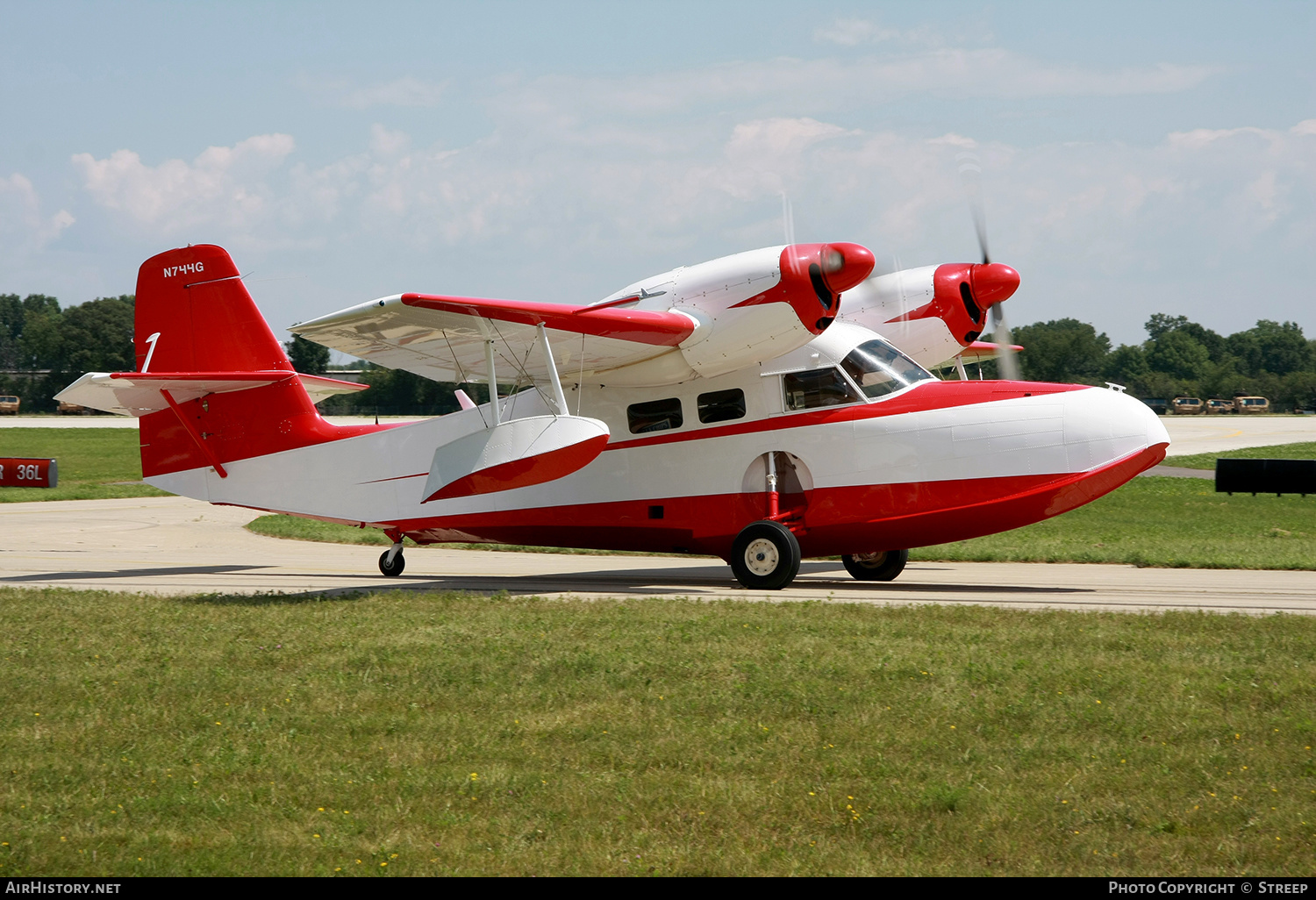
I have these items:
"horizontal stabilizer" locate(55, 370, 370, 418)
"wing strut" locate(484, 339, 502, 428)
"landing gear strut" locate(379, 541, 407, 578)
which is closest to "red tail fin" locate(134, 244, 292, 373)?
"horizontal stabilizer" locate(55, 370, 370, 418)

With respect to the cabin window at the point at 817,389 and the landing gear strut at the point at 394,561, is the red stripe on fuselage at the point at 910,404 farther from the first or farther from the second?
the landing gear strut at the point at 394,561

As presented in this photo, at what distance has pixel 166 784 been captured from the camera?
593 centimetres

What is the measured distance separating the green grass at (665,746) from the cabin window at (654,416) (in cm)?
421

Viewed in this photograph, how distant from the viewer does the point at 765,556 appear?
13.3m

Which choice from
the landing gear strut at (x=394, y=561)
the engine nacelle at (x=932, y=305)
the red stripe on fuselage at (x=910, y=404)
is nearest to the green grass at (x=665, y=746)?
the red stripe on fuselage at (x=910, y=404)

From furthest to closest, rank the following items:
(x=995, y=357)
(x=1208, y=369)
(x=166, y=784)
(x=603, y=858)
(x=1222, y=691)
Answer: (x=1208, y=369)
(x=995, y=357)
(x=1222, y=691)
(x=166, y=784)
(x=603, y=858)

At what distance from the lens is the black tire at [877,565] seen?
49.0 feet

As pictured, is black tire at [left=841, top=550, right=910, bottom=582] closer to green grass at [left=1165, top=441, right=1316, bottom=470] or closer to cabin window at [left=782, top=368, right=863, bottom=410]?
cabin window at [left=782, top=368, right=863, bottom=410]

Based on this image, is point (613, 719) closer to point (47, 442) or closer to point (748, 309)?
point (748, 309)

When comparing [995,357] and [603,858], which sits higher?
[995,357]

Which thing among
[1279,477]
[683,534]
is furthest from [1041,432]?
[1279,477]

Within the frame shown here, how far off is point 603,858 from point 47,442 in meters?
62.0

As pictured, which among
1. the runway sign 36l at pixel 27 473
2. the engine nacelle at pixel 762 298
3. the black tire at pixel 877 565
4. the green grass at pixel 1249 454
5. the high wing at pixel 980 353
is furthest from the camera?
the green grass at pixel 1249 454

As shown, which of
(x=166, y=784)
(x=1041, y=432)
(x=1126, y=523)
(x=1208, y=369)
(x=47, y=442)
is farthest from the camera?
(x=1208, y=369)
